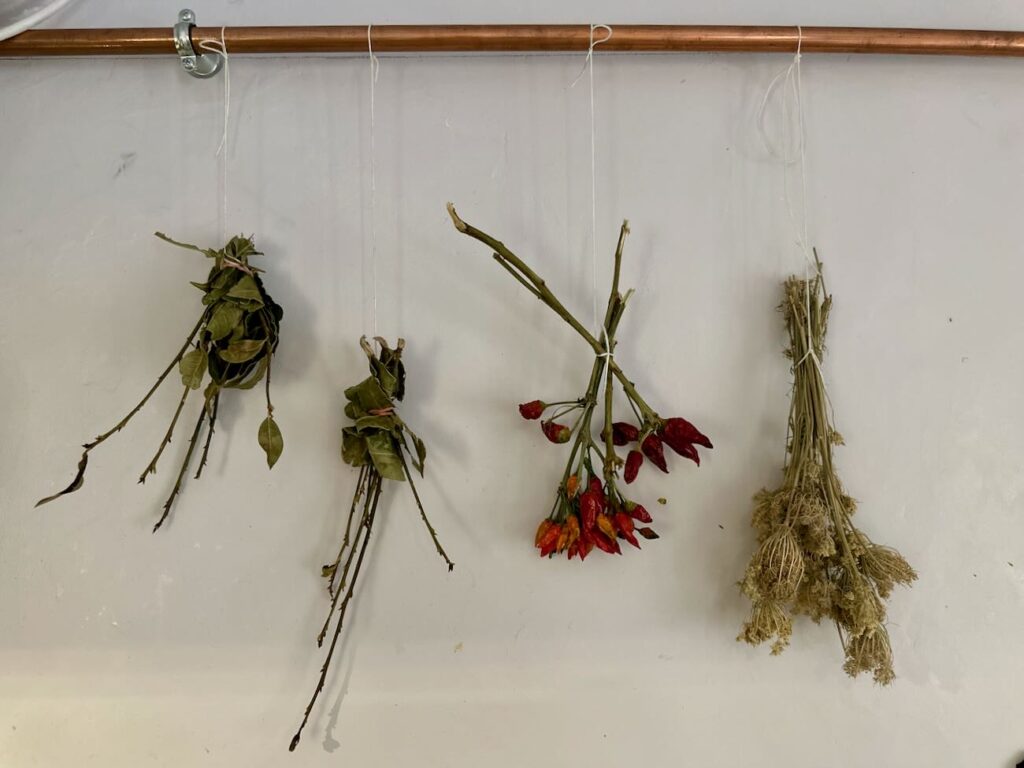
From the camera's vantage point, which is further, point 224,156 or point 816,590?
point 224,156

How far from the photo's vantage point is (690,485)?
3.19 ft

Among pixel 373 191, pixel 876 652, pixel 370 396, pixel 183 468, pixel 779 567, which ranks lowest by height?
pixel 876 652

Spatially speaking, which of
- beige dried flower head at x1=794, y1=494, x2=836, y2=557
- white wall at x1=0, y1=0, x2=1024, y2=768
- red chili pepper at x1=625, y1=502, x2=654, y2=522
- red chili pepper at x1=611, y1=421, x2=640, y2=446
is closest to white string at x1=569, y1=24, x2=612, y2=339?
white wall at x1=0, y1=0, x2=1024, y2=768

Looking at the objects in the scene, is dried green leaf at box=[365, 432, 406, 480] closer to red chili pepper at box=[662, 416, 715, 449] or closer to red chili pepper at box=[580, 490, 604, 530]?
red chili pepper at box=[580, 490, 604, 530]

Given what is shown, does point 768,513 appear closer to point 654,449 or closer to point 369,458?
point 654,449

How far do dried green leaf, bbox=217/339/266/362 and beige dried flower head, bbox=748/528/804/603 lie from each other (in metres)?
0.69

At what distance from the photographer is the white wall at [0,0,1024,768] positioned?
97 cm

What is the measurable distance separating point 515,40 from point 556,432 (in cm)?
52

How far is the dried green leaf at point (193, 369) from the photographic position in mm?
888

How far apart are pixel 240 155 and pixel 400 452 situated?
490mm

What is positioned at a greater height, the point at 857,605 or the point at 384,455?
the point at 384,455

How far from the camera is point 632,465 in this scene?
0.91m

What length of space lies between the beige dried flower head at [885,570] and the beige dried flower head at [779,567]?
97 millimetres

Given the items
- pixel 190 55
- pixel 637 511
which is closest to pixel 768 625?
pixel 637 511
